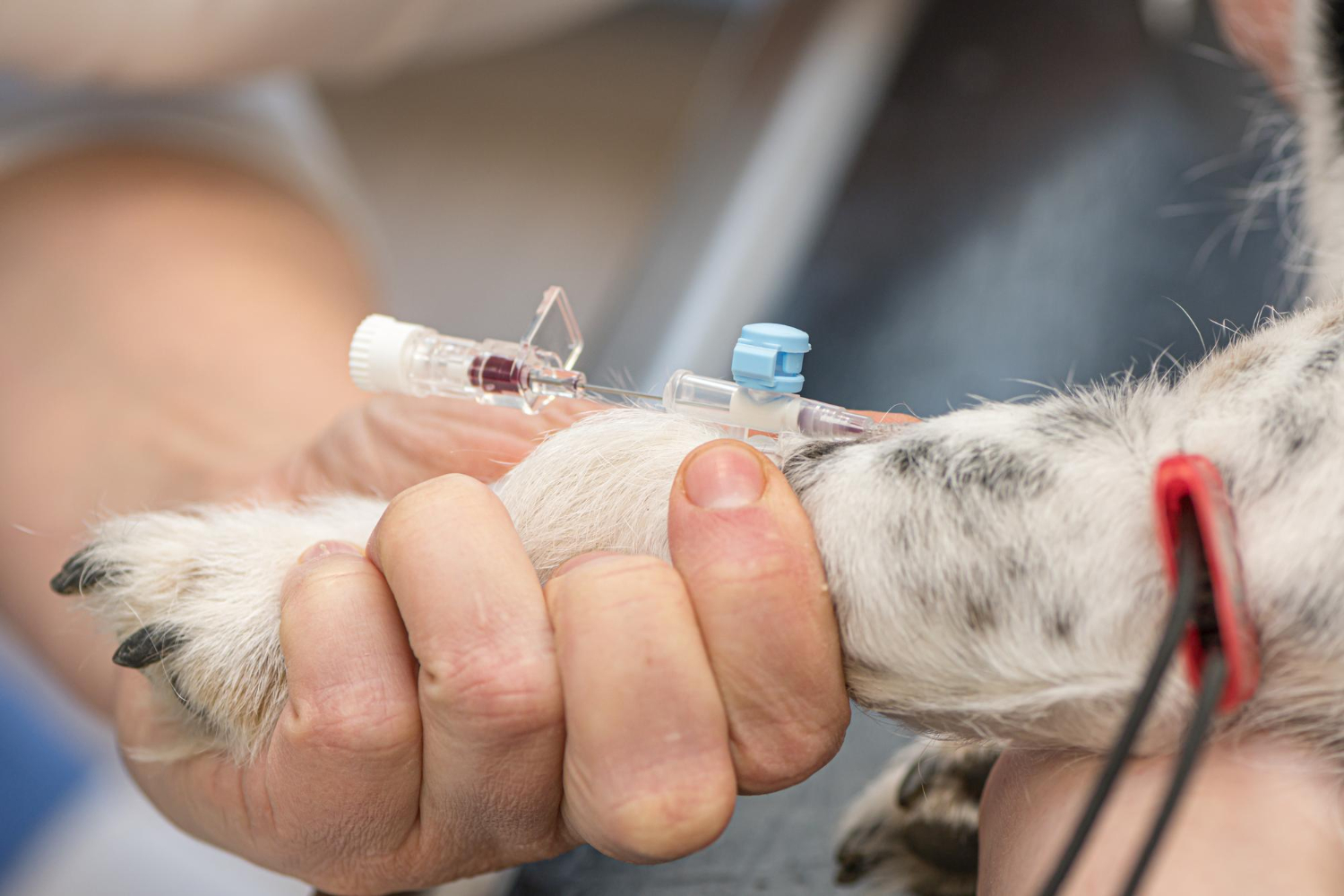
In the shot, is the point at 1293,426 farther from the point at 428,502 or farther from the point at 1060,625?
the point at 428,502

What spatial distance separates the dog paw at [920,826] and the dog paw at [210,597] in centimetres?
38

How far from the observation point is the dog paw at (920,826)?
634mm

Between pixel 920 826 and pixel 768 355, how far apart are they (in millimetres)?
345

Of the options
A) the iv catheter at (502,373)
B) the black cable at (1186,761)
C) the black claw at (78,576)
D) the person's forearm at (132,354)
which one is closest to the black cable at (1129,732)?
the black cable at (1186,761)

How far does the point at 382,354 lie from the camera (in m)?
0.60

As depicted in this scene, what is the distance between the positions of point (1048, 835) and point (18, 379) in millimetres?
1111

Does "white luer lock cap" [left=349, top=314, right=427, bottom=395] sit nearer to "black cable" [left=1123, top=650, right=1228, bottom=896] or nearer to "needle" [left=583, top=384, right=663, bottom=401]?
"needle" [left=583, top=384, right=663, bottom=401]

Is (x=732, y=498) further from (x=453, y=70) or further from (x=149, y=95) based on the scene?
(x=453, y=70)

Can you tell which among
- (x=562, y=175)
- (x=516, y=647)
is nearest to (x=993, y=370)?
(x=516, y=647)

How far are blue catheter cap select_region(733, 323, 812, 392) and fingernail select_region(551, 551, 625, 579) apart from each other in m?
0.11

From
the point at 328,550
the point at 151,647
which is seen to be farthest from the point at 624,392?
the point at 151,647

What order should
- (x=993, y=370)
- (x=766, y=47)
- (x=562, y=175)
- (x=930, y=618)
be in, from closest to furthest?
(x=930, y=618) < (x=993, y=370) < (x=766, y=47) < (x=562, y=175)

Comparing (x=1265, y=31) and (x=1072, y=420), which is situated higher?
(x=1265, y=31)

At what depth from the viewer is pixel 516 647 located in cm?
46
